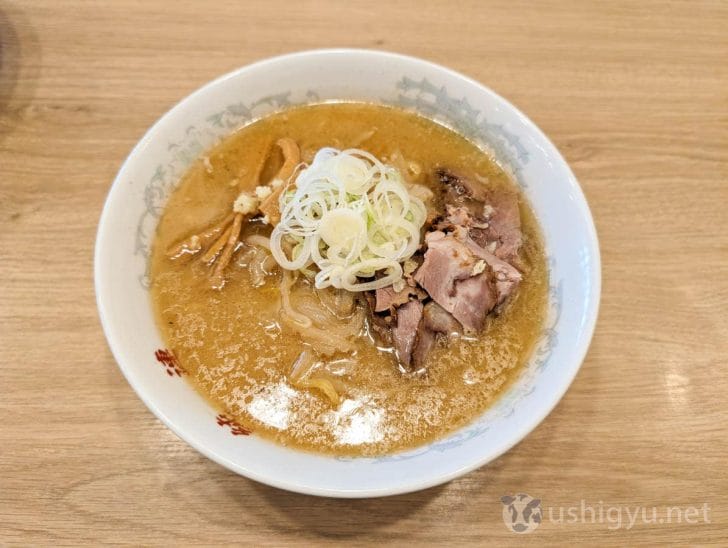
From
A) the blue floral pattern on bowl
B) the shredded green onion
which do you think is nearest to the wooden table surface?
the blue floral pattern on bowl

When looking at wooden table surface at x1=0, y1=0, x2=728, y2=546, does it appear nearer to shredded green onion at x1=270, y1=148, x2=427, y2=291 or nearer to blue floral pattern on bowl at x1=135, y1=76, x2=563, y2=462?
blue floral pattern on bowl at x1=135, y1=76, x2=563, y2=462

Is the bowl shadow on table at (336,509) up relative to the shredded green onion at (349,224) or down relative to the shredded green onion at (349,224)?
down

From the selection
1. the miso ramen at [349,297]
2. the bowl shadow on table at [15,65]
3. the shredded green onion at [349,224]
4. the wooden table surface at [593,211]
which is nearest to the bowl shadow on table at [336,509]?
the wooden table surface at [593,211]

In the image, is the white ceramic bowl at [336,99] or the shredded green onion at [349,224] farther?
the shredded green onion at [349,224]

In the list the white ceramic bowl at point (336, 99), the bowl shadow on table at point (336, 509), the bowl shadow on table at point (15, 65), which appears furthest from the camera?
the bowl shadow on table at point (15, 65)

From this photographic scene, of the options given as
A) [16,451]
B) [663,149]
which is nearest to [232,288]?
[16,451]

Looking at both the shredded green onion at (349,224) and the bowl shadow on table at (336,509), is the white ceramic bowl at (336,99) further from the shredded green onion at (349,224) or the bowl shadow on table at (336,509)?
the shredded green onion at (349,224)

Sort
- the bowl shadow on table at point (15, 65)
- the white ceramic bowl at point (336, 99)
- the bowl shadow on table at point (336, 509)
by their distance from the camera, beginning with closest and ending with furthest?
the white ceramic bowl at point (336, 99), the bowl shadow on table at point (336, 509), the bowl shadow on table at point (15, 65)
